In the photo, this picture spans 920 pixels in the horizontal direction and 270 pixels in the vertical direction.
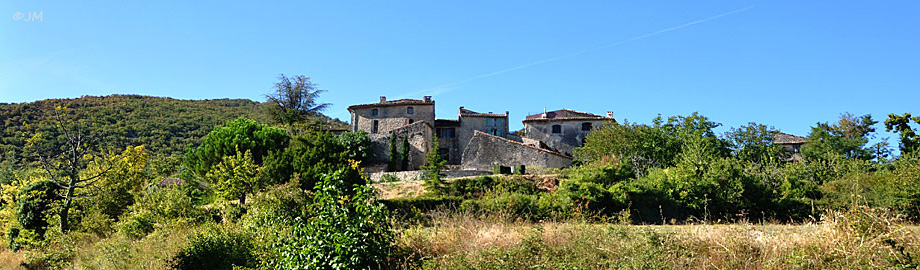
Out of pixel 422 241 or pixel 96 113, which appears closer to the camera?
pixel 422 241

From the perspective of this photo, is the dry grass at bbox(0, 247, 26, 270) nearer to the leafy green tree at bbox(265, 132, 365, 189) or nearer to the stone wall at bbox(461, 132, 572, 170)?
the leafy green tree at bbox(265, 132, 365, 189)

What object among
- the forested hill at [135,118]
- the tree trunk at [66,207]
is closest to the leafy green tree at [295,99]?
the forested hill at [135,118]

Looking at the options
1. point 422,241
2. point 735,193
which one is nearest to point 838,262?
point 422,241

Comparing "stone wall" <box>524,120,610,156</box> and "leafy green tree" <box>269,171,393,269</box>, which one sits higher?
"stone wall" <box>524,120,610,156</box>

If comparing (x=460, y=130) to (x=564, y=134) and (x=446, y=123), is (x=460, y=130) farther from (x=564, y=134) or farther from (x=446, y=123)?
(x=564, y=134)

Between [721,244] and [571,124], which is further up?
[571,124]

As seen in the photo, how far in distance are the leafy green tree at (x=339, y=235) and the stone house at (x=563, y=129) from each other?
132ft

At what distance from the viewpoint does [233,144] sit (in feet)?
119

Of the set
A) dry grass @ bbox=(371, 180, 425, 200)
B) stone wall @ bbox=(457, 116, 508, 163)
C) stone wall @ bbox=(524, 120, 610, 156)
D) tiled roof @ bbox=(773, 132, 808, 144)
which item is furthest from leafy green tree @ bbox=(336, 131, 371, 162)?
tiled roof @ bbox=(773, 132, 808, 144)

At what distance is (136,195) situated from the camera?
65.5 feet

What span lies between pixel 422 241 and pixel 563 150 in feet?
133

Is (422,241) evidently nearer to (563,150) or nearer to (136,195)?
(136,195)

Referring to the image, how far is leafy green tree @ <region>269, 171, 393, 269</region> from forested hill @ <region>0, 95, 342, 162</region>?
44.8 m

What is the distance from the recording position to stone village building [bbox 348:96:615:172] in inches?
1708
